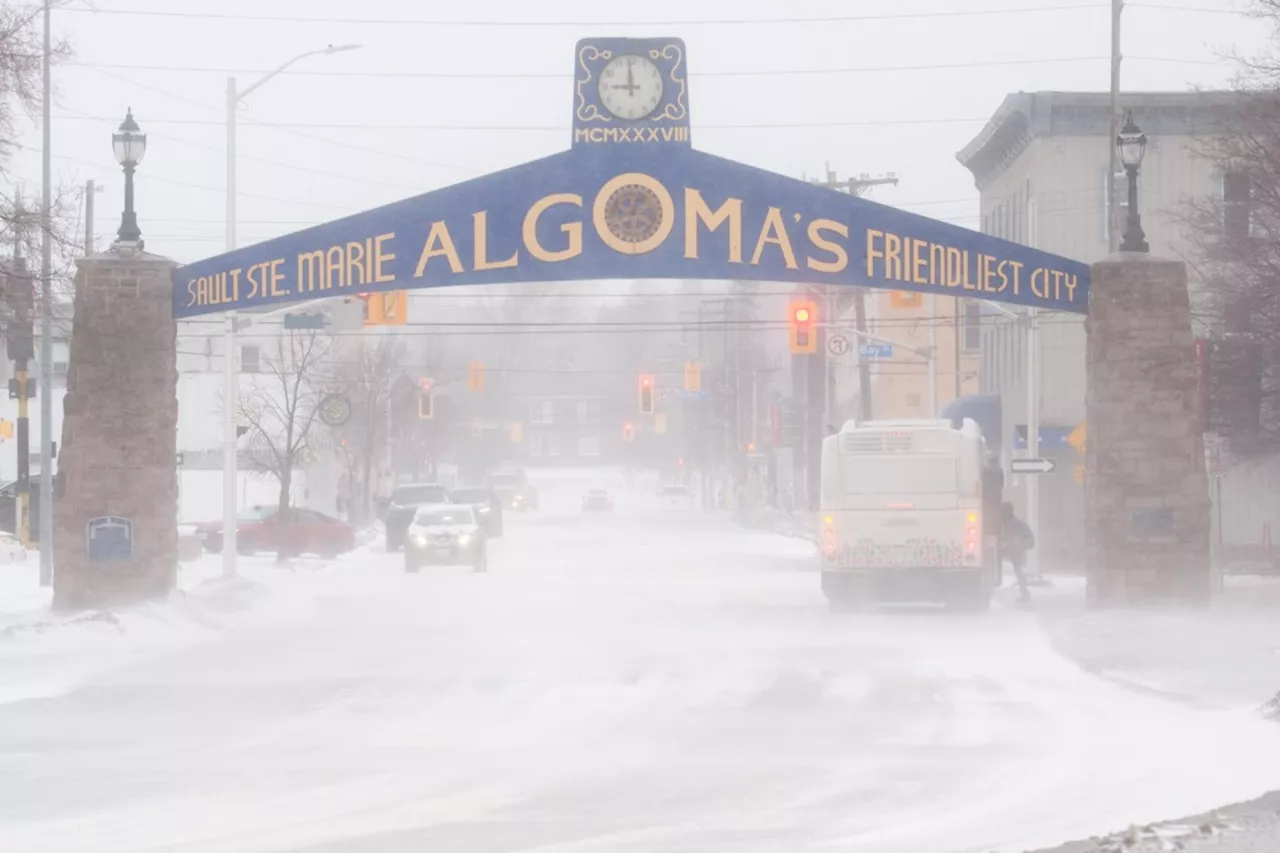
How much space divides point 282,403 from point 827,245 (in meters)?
53.7

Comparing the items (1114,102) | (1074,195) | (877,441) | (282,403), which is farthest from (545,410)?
(877,441)

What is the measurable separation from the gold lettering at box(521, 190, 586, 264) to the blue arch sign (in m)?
0.02

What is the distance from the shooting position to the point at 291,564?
151 ft

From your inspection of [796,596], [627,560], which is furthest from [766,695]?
[627,560]

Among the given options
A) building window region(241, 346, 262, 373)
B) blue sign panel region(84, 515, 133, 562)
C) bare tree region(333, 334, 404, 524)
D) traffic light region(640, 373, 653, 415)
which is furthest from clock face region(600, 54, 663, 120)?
building window region(241, 346, 262, 373)

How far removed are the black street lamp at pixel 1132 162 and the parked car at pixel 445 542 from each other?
21014mm

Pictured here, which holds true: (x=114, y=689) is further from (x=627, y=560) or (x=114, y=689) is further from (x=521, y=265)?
(x=627, y=560)

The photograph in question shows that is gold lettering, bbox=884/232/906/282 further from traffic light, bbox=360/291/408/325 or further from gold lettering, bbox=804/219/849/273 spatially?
traffic light, bbox=360/291/408/325

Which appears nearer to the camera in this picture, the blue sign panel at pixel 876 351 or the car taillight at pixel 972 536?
the car taillight at pixel 972 536

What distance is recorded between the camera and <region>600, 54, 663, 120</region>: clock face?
93.9ft

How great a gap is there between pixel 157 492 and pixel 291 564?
18679 mm

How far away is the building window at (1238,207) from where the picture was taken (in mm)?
33000

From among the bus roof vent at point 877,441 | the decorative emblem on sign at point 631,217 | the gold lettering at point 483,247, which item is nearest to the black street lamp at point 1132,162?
the bus roof vent at point 877,441

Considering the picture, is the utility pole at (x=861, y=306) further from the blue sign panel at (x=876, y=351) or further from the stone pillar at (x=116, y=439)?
the stone pillar at (x=116, y=439)
